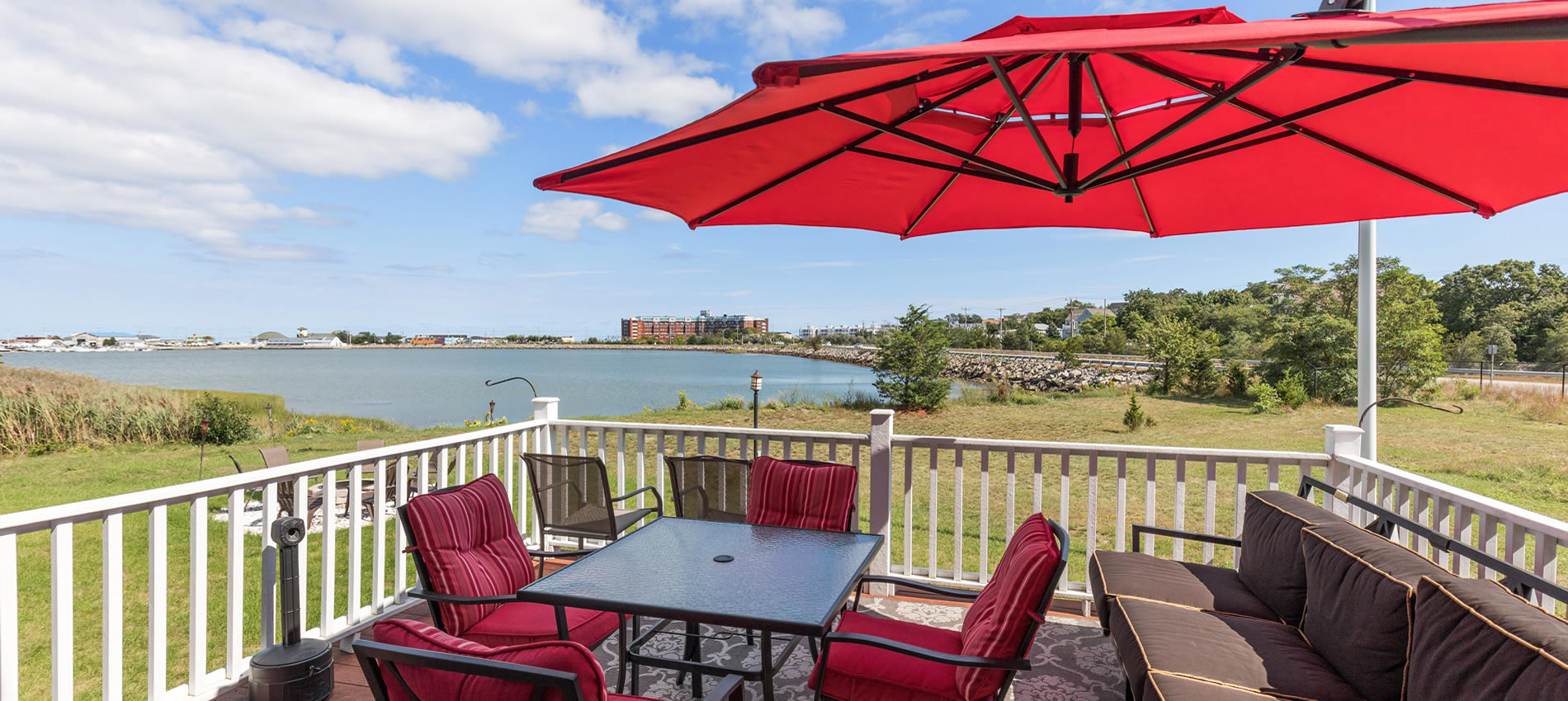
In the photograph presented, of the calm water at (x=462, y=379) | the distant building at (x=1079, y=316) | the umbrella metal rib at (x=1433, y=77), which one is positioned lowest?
the calm water at (x=462, y=379)

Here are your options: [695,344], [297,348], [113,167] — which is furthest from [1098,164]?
[297,348]

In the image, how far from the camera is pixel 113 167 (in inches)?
932

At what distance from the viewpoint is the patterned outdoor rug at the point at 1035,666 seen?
2.80 metres

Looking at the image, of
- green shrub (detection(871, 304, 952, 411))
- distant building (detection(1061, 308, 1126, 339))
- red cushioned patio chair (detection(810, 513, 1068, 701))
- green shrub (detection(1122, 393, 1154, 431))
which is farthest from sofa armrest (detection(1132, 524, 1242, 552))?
distant building (detection(1061, 308, 1126, 339))

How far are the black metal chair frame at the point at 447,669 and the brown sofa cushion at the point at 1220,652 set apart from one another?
1685mm

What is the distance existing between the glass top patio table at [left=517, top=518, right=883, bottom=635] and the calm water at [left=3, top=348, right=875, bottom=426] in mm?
15690

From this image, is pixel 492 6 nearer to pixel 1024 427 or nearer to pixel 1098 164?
pixel 1098 164

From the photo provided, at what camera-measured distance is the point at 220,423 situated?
41.9 feet

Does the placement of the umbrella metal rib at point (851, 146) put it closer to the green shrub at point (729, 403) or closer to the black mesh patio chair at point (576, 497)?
the black mesh patio chair at point (576, 497)

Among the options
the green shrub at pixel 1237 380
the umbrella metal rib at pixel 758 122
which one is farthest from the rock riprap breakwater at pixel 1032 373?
the umbrella metal rib at pixel 758 122

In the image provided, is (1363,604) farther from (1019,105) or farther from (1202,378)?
(1202,378)

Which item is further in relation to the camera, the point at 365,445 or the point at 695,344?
the point at 695,344

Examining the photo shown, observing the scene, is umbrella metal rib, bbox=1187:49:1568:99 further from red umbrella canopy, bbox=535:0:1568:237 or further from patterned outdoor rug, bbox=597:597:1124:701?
patterned outdoor rug, bbox=597:597:1124:701

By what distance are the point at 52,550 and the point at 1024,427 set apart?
44.9ft
